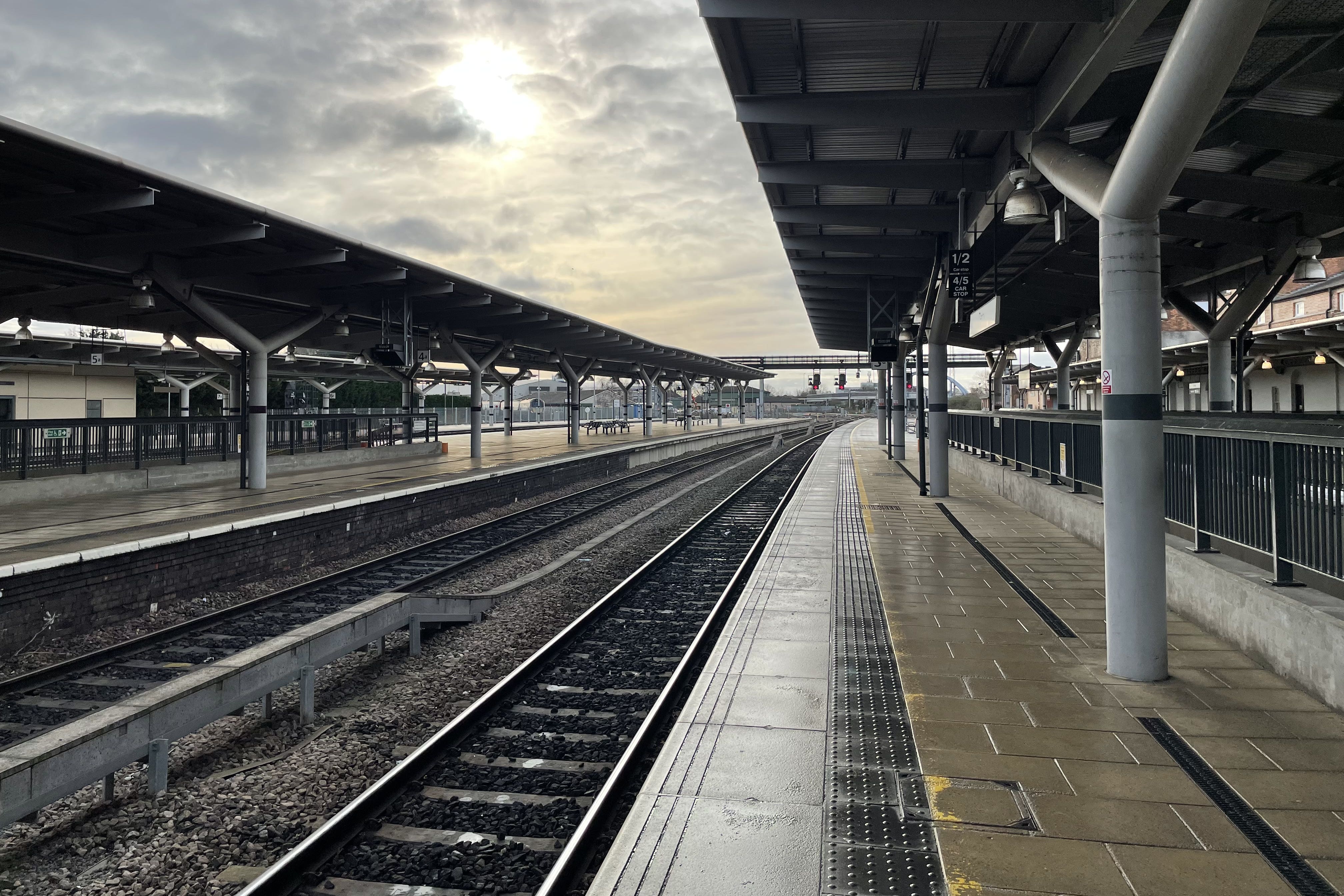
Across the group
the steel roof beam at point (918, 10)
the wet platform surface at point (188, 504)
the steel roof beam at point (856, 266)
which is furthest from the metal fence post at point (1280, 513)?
the steel roof beam at point (856, 266)

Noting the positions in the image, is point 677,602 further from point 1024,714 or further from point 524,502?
point 524,502

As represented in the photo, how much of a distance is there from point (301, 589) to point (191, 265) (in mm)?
8016

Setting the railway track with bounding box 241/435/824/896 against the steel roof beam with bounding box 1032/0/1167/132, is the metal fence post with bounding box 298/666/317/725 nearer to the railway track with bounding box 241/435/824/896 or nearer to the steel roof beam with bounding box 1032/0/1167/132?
the railway track with bounding box 241/435/824/896

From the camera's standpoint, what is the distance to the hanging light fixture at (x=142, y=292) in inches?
548

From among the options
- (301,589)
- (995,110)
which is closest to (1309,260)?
(995,110)

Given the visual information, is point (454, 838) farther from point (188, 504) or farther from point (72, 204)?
point (188, 504)

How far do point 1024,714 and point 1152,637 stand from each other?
4.22ft

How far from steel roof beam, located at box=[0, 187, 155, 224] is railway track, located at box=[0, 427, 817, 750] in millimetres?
Answer: 5654

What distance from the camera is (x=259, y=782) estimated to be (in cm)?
A: 507

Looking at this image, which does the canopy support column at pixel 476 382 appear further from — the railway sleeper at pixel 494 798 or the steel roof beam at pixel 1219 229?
the railway sleeper at pixel 494 798

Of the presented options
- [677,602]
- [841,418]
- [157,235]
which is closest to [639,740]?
[677,602]

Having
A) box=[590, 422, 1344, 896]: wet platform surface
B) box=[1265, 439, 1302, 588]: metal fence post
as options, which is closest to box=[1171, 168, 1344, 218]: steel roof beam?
box=[1265, 439, 1302, 588]: metal fence post

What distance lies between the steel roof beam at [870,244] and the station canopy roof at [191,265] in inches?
317

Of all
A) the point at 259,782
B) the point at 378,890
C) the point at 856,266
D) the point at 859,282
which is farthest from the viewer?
the point at 859,282
